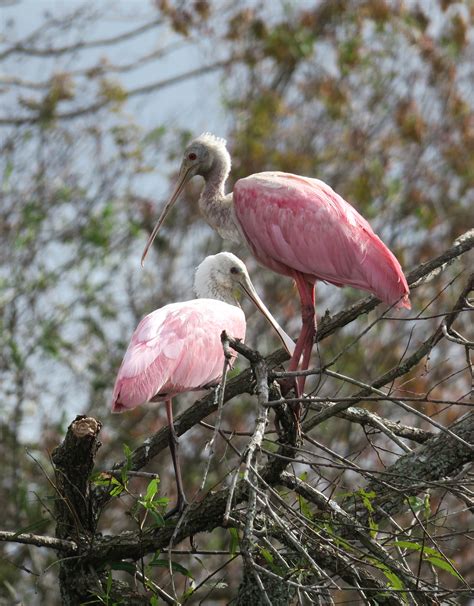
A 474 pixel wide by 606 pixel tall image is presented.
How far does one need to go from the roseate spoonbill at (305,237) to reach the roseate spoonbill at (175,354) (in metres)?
0.40

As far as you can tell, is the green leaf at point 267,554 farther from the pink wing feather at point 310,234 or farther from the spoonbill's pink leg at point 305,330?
the pink wing feather at point 310,234

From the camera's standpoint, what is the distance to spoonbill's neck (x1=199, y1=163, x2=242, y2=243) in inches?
324

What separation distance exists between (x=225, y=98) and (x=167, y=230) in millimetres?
1722

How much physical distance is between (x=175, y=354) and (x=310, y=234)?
1194mm

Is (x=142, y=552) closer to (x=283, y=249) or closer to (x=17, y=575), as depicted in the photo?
(x=283, y=249)

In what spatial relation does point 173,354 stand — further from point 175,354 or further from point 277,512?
point 277,512

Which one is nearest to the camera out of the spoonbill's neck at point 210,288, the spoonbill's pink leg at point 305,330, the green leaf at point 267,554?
the green leaf at point 267,554

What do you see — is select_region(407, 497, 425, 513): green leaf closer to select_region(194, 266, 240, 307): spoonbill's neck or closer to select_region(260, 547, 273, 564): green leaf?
select_region(260, 547, 273, 564): green leaf

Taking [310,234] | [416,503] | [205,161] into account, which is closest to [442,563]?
[416,503]

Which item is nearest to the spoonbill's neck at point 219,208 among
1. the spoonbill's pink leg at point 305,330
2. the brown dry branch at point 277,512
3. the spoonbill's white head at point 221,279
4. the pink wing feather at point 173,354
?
the spoonbill's white head at point 221,279

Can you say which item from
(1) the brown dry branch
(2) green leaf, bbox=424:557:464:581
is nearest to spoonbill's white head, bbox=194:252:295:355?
(1) the brown dry branch

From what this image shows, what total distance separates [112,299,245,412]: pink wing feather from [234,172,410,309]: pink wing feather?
0.57 m

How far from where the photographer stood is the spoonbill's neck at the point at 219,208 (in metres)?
8.22

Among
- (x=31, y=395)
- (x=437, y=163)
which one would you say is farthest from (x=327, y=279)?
(x=437, y=163)
